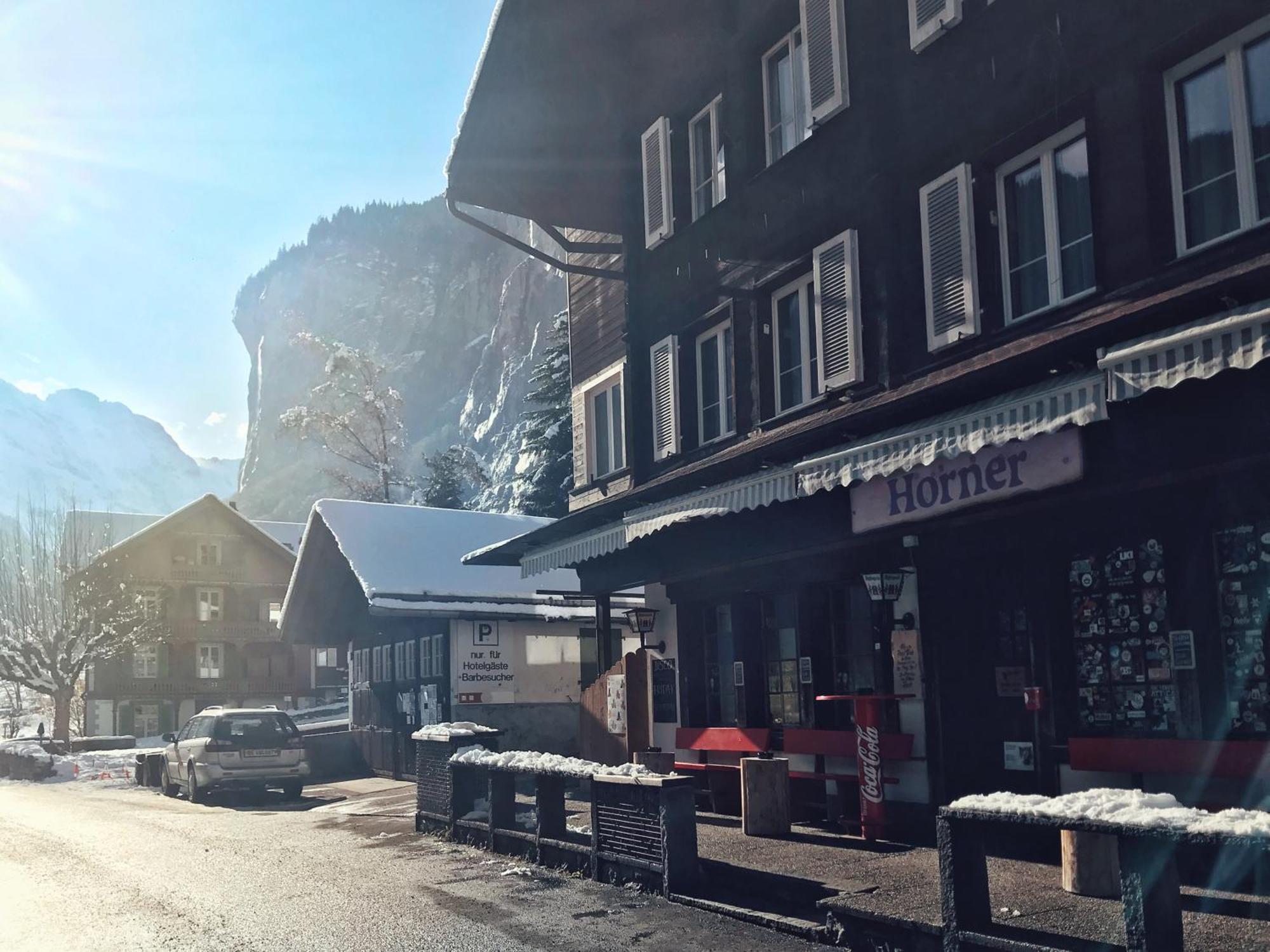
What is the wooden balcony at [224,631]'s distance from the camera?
60375 millimetres

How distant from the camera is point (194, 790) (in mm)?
21688

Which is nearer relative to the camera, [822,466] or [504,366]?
[822,466]

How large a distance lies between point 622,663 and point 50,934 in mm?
9510

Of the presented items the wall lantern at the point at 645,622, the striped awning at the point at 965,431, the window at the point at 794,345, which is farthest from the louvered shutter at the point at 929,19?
the wall lantern at the point at 645,622

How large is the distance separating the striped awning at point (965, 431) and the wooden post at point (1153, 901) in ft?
11.8

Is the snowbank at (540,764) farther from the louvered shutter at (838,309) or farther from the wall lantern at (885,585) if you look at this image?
the louvered shutter at (838,309)

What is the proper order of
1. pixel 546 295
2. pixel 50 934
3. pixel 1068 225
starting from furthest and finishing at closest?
pixel 546 295, pixel 1068 225, pixel 50 934

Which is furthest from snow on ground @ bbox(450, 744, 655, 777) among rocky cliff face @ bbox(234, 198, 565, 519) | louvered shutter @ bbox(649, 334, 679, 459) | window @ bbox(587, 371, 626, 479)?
rocky cliff face @ bbox(234, 198, 565, 519)

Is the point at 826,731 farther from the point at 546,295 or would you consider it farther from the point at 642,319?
the point at 546,295

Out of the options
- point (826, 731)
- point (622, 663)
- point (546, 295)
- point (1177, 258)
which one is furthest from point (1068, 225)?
point (546, 295)

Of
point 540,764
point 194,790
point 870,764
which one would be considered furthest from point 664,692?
point 194,790

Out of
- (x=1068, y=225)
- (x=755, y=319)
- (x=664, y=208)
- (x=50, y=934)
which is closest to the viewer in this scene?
(x=50, y=934)

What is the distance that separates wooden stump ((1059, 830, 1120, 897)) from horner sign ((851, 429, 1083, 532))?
2693 millimetres

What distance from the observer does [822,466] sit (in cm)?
1136
